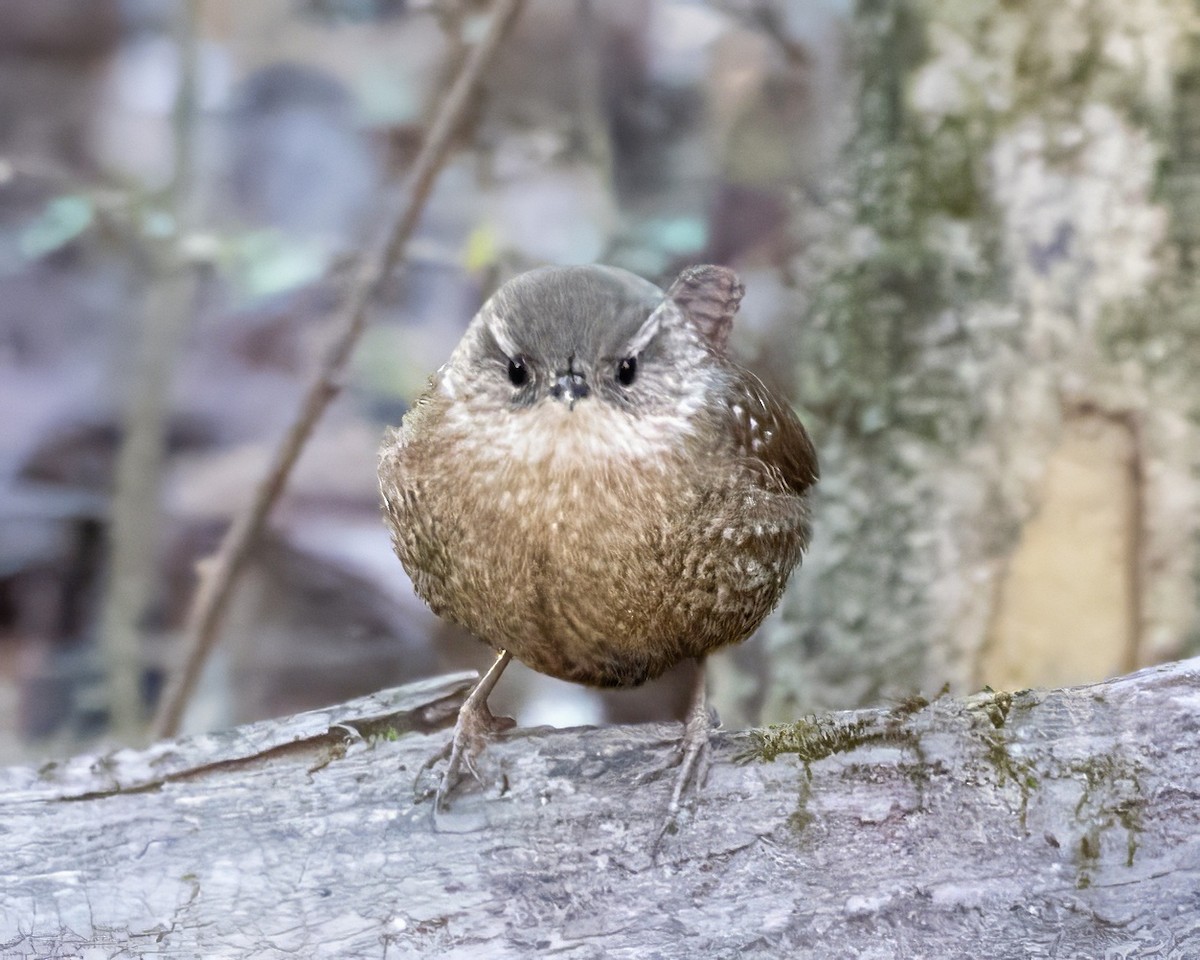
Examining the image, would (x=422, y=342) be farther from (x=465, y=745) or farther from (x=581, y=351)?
(x=581, y=351)

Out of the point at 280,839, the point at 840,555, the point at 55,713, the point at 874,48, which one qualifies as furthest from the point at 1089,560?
the point at 55,713

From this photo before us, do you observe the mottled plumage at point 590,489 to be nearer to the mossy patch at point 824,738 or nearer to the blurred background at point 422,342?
the mossy patch at point 824,738

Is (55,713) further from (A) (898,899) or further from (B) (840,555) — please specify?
(A) (898,899)

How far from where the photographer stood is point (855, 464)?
3348 mm

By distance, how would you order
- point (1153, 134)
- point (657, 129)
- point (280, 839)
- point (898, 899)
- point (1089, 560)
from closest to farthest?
1. point (898, 899)
2. point (280, 839)
3. point (1153, 134)
4. point (1089, 560)
5. point (657, 129)

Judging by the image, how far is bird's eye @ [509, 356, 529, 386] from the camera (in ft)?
6.68

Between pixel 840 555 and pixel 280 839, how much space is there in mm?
1822

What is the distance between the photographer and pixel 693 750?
7.01 ft

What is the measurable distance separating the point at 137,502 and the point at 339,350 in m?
1.81

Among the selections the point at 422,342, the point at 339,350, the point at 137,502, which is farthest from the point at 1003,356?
the point at 137,502

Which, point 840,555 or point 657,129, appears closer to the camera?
point 840,555

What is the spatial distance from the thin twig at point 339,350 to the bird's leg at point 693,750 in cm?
128

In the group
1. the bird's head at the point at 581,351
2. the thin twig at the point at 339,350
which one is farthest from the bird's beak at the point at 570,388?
the thin twig at the point at 339,350

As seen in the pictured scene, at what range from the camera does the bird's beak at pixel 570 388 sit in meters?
1.95
